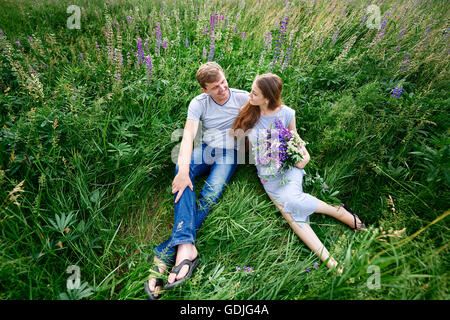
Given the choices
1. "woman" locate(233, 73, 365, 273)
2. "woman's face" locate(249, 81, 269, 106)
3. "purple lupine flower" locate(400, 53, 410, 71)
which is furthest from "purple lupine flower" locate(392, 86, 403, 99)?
"woman's face" locate(249, 81, 269, 106)

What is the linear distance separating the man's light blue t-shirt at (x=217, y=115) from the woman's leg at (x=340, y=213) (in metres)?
1.19

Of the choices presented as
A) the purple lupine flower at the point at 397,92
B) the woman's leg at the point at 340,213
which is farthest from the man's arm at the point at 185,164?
the purple lupine flower at the point at 397,92

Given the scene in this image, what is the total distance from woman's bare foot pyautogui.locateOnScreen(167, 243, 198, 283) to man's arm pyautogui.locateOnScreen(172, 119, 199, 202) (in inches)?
17.6

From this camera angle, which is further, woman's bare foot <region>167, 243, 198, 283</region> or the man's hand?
the man's hand

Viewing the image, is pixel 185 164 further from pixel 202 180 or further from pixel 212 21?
pixel 212 21

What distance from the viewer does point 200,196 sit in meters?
2.41

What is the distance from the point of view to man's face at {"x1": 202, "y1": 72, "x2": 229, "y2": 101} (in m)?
2.25

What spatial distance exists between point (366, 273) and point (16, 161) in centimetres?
290

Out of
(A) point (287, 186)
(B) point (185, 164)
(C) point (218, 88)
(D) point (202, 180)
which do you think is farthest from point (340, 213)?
(C) point (218, 88)

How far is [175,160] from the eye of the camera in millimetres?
2529

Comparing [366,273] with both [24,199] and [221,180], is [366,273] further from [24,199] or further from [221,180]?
[24,199]

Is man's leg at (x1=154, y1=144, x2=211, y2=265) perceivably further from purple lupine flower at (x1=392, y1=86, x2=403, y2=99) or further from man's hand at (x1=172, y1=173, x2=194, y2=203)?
purple lupine flower at (x1=392, y1=86, x2=403, y2=99)

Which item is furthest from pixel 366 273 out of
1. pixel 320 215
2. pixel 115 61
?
pixel 115 61
